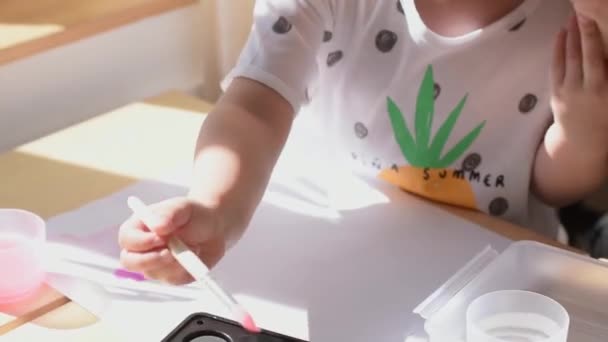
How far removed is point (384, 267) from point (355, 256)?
0.03 meters

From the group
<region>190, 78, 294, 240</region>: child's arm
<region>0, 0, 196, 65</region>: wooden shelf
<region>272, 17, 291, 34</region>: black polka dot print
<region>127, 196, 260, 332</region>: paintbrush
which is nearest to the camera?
<region>127, 196, 260, 332</region>: paintbrush

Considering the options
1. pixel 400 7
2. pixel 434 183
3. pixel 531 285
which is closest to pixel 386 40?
pixel 400 7

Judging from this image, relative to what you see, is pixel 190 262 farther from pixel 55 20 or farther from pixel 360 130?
pixel 55 20

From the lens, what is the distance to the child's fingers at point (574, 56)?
2.51 feet

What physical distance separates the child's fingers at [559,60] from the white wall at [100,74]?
480 mm

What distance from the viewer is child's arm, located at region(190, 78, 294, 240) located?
698 mm

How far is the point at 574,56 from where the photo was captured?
30.2 inches

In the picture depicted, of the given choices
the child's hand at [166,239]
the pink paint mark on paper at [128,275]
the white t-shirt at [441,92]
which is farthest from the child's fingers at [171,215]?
the white t-shirt at [441,92]

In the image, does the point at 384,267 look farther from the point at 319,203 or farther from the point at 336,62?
the point at 336,62

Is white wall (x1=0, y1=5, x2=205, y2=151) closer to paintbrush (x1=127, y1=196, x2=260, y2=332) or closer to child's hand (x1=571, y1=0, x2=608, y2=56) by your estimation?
paintbrush (x1=127, y1=196, x2=260, y2=332)

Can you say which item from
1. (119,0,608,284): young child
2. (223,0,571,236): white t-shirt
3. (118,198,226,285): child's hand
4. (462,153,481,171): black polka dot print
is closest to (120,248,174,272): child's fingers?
(118,198,226,285): child's hand

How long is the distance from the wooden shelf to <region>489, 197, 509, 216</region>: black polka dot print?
17.4 inches

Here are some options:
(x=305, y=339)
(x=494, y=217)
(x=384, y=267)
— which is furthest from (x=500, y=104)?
(x=305, y=339)

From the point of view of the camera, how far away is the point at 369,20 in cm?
86
